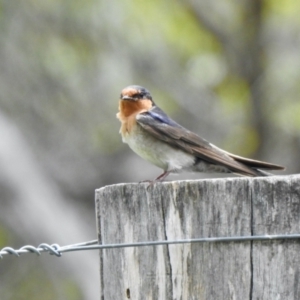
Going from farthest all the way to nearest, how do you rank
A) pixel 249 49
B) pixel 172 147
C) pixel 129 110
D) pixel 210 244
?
pixel 249 49, pixel 129 110, pixel 172 147, pixel 210 244

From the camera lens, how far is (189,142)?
16.5 feet

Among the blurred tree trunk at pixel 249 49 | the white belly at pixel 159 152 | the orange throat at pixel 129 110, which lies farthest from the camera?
the blurred tree trunk at pixel 249 49

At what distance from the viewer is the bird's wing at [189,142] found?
4.71 m

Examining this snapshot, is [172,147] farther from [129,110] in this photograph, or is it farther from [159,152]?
[129,110]

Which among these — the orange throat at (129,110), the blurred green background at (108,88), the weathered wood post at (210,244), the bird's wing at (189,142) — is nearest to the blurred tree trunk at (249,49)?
the blurred green background at (108,88)

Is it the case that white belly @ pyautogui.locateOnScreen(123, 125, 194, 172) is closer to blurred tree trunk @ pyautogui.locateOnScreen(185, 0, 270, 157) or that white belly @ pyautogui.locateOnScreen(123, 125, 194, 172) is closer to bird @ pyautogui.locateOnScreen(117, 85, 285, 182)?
bird @ pyautogui.locateOnScreen(117, 85, 285, 182)

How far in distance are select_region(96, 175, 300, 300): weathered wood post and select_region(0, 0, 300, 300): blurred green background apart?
7476 mm

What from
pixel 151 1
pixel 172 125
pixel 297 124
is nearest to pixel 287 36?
pixel 297 124

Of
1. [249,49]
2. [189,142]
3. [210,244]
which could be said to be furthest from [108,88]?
[210,244]

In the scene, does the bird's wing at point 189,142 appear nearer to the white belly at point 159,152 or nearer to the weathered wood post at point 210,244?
the white belly at point 159,152

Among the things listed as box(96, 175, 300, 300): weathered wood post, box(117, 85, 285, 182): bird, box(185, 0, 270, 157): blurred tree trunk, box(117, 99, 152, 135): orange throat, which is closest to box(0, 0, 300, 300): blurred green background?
box(185, 0, 270, 157): blurred tree trunk

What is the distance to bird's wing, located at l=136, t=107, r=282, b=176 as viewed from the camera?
471 centimetres

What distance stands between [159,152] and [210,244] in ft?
7.31

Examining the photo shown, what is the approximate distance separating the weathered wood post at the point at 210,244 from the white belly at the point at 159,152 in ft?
6.22
